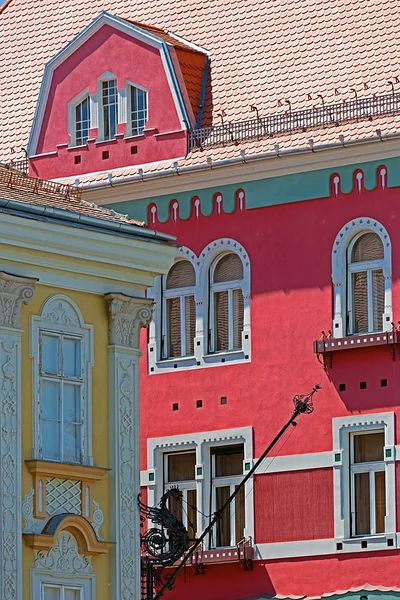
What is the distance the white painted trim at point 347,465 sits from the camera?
4872cm

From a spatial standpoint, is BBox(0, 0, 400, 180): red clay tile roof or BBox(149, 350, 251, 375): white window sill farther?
BBox(149, 350, 251, 375): white window sill

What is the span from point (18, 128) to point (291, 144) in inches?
301

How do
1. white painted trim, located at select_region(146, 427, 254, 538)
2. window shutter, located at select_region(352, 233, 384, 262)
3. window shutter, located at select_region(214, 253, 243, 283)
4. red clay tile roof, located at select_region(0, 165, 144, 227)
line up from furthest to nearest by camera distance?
window shutter, located at select_region(214, 253, 243, 283) → white painted trim, located at select_region(146, 427, 254, 538) → window shutter, located at select_region(352, 233, 384, 262) → red clay tile roof, located at select_region(0, 165, 144, 227)

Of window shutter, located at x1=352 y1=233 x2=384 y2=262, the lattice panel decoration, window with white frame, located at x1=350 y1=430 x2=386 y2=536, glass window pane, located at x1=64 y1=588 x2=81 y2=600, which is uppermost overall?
window shutter, located at x1=352 y1=233 x2=384 y2=262

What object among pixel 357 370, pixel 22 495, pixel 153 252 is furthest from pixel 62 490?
pixel 357 370

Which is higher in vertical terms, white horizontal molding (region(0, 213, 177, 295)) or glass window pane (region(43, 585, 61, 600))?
white horizontal molding (region(0, 213, 177, 295))

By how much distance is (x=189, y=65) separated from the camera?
53000 mm

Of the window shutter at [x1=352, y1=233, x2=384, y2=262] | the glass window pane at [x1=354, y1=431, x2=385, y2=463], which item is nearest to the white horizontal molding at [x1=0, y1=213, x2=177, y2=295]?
the window shutter at [x1=352, y1=233, x2=384, y2=262]

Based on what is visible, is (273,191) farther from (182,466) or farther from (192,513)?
(192,513)

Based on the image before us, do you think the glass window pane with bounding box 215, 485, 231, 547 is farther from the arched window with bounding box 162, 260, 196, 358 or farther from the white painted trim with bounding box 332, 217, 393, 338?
the white painted trim with bounding box 332, 217, 393, 338

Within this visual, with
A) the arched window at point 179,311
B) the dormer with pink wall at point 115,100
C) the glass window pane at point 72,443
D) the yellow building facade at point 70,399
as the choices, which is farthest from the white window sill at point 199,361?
the glass window pane at point 72,443

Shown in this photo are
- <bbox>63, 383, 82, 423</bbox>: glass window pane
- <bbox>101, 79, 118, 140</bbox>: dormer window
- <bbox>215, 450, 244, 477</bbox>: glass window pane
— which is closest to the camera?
<bbox>63, 383, 82, 423</bbox>: glass window pane

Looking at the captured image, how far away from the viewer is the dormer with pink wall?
52719 millimetres

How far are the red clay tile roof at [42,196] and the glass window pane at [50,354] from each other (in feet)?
6.88
